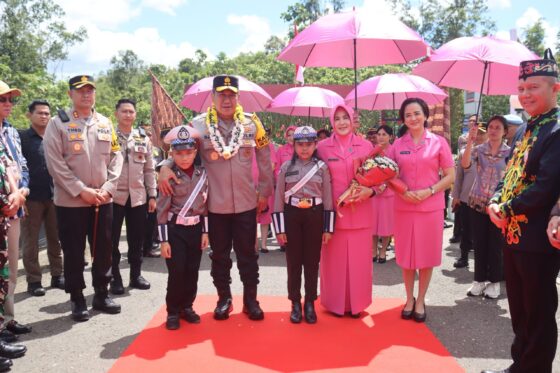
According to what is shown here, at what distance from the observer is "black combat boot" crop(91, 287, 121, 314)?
14.4 feet

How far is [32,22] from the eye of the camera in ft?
81.3

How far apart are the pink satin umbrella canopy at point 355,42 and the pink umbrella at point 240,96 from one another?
1820 mm

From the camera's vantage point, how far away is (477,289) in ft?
16.2

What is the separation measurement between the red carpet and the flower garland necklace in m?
1.61

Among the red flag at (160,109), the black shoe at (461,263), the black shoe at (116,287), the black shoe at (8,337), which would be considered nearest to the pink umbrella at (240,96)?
the red flag at (160,109)

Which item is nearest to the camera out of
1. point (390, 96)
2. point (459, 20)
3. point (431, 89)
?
point (431, 89)

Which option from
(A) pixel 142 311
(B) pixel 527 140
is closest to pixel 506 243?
(B) pixel 527 140

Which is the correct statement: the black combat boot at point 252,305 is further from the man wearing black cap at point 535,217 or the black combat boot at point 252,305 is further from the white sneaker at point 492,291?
the white sneaker at point 492,291

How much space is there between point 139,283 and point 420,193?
11.1 feet

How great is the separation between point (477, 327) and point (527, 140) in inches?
81.1

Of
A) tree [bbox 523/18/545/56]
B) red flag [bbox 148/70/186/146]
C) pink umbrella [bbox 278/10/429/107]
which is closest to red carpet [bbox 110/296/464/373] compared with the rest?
pink umbrella [bbox 278/10/429/107]

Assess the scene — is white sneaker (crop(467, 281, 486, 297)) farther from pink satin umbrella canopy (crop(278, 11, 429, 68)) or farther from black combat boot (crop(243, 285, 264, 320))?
pink satin umbrella canopy (crop(278, 11, 429, 68))

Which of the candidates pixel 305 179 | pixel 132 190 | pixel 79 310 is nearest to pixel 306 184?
pixel 305 179

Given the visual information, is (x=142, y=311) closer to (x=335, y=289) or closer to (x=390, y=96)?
(x=335, y=289)
